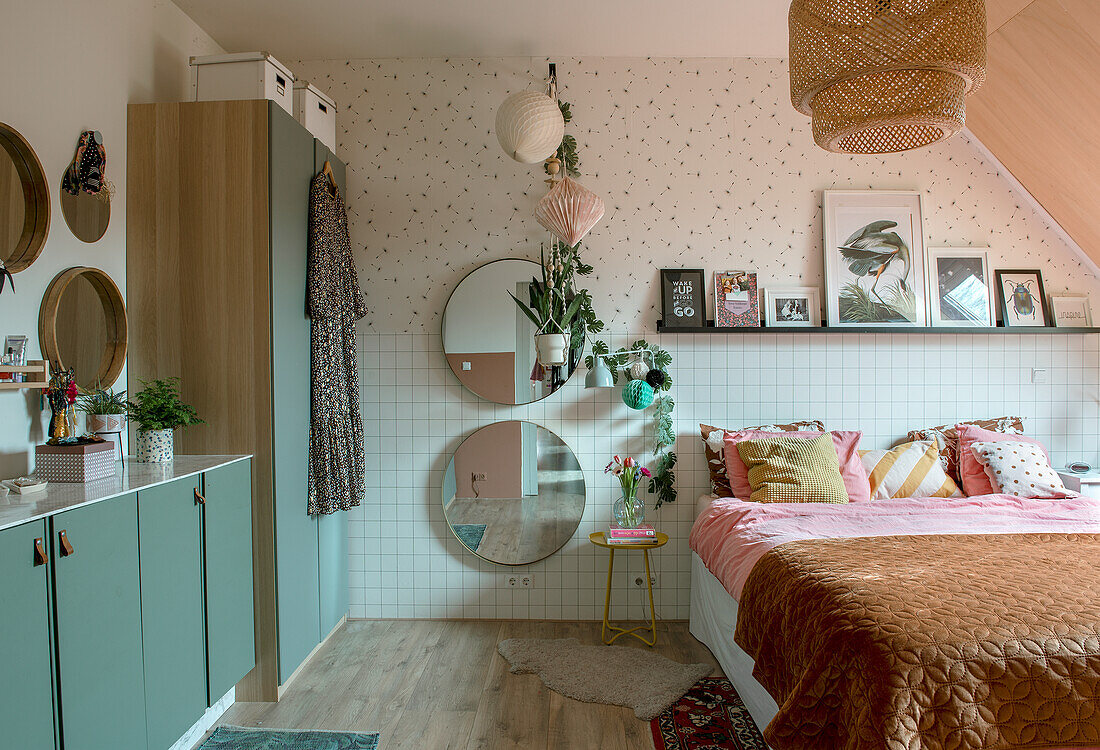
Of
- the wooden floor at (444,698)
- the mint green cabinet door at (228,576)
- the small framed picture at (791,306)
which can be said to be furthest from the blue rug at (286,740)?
the small framed picture at (791,306)

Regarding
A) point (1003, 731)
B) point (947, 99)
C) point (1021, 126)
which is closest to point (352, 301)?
point (947, 99)

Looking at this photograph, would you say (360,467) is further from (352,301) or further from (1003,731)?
(1003,731)

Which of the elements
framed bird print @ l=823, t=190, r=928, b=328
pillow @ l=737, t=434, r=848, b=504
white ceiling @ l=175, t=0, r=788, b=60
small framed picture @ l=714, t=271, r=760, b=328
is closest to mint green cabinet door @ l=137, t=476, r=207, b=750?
white ceiling @ l=175, t=0, r=788, b=60

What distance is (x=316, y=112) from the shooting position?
135 inches

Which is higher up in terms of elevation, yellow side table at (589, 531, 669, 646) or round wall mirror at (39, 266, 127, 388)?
round wall mirror at (39, 266, 127, 388)

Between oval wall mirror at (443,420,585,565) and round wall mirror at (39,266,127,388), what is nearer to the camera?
round wall mirror at (39,266,127,388)

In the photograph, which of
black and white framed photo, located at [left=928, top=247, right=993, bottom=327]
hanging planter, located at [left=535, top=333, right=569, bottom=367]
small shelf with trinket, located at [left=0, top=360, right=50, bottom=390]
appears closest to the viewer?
small shelf with trinket, located at [left=0, top=360, right=50, bottom=390]

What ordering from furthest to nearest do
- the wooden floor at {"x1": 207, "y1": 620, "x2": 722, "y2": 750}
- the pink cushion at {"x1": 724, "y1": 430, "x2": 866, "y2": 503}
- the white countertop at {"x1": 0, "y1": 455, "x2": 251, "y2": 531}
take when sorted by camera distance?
the pink cushion at {"x1": 724, "y1": 430, "x2": 866, "y2": 503} → the wooden floor at {"x1": 207, "y1": 620, "x2": 722, "y2": 750} → the white countertop at {"x1": 0, "y1": 455, "x2": 251, "y2": 531}

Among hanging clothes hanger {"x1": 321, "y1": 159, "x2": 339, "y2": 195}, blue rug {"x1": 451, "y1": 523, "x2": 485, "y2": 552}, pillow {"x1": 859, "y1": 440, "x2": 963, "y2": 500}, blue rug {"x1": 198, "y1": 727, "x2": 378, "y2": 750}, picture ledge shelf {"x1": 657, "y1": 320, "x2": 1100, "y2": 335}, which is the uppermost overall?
hanging clothes hanger {"x1": 321, "y1": 159, "x2": 339, "y2": 195}

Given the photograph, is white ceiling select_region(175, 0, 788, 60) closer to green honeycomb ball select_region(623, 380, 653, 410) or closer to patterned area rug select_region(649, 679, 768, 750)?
green honeycomb ball select_region(623, 380, 653, 410)

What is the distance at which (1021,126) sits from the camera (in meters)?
3.43

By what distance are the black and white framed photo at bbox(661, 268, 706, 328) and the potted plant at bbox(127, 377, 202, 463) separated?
2.29 m

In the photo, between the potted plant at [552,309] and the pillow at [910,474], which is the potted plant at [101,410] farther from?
the pillow at [910,474]

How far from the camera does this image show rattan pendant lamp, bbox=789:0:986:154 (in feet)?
5.80
